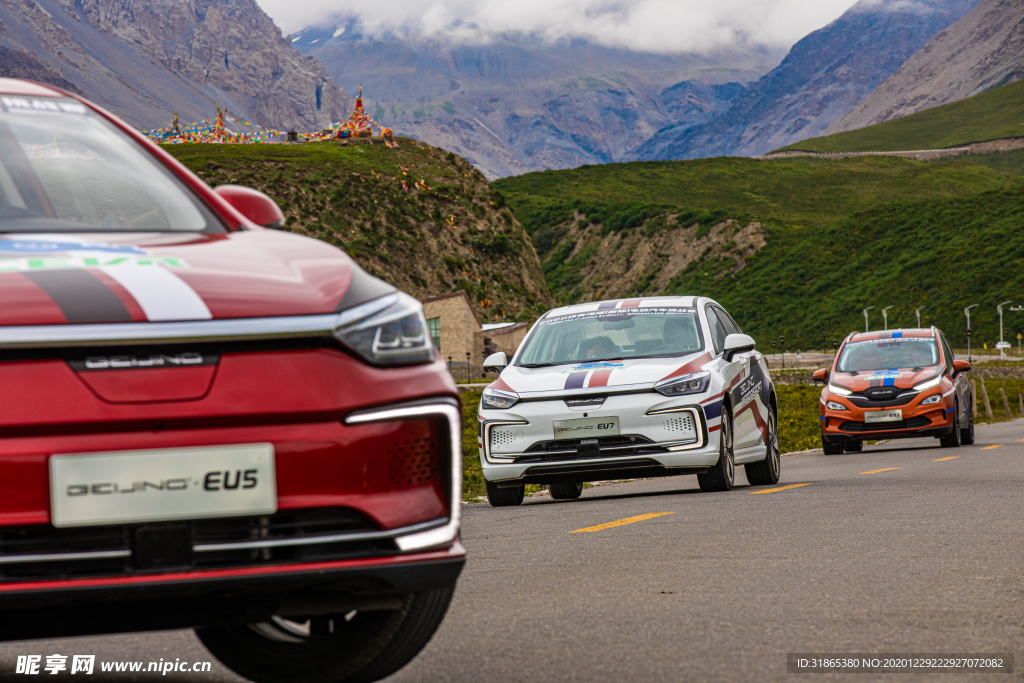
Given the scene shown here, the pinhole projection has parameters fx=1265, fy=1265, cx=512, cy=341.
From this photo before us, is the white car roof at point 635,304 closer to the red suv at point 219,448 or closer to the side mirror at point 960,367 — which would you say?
the red suv at point 219,448

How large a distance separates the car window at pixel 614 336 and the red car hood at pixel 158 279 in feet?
26.4

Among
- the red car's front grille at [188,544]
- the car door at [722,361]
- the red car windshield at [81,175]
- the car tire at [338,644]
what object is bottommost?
the car door at [722,361]

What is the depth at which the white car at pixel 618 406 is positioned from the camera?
10695 mm

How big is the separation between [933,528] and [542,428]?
3542mm

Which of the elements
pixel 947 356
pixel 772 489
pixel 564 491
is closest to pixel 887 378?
pixel 947 356

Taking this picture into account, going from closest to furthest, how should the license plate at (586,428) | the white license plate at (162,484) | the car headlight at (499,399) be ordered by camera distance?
the white license plate at (162,484)
the license plate at (586,428)
the car headlight at (499,399)

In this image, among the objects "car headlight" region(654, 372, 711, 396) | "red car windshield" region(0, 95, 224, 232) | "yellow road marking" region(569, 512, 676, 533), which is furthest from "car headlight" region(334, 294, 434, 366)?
"car headlight" region(654, 372, 711, 396)

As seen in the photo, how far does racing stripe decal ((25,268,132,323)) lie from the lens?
307 cm

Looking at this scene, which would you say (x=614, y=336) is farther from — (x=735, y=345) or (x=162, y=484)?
(x=162, y=484)

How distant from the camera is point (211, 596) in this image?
314 cm

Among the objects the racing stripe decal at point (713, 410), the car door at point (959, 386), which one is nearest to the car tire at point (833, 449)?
the car door at point (959, 386)

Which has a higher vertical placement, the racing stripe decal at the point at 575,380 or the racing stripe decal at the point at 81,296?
the racing stripe decal at the point at 81,296

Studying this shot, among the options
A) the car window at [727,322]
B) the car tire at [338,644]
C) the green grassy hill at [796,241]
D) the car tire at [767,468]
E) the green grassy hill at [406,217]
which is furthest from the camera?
the green grassy hill at [796,241]

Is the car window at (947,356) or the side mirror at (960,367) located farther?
the car window at (947,356)
